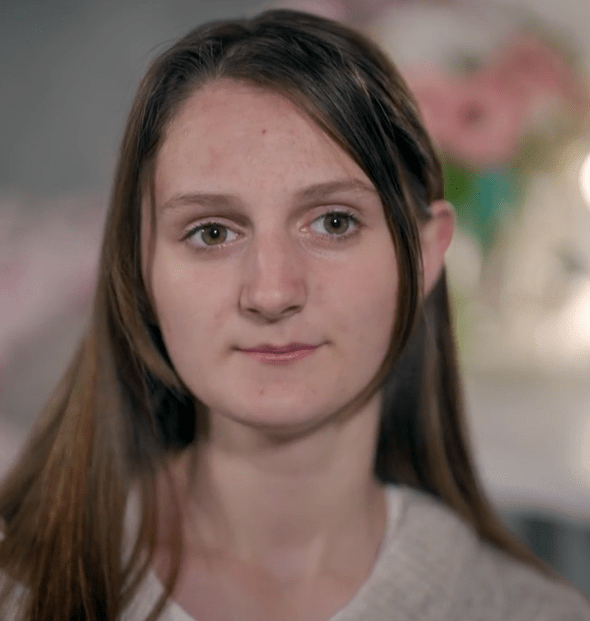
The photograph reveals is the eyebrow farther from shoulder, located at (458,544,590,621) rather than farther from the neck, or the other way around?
shoulder, located at (458,544,590,621)

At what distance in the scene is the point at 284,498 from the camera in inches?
32.3

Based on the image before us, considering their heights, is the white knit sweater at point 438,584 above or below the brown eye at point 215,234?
below

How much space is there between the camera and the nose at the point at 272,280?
68 centimetres

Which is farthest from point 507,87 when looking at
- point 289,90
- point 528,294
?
point 289,90

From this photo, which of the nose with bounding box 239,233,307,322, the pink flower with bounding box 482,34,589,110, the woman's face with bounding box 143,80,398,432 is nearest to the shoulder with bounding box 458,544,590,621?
the woman's face with bounding box 143,80,398,432

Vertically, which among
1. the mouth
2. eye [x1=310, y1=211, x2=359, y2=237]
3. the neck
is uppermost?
eye [x1=310, y1=211, x2=359, y2=237]

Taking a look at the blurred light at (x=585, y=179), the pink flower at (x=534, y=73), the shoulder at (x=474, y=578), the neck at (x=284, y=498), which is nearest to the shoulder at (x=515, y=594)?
the shoulder at (x=474, y=578)

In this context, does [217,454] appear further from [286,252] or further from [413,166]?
[413,166]

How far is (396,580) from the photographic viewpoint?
0.81m

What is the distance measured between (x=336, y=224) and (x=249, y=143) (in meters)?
0.11

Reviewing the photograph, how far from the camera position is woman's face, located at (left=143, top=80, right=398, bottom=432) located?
0.69 m

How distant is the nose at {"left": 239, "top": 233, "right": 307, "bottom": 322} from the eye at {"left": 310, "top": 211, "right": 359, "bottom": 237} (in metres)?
0.04

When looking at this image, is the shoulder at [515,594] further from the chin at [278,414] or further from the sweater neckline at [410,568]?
the chin at [278,414]

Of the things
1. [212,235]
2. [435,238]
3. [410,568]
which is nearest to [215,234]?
[212,235]
